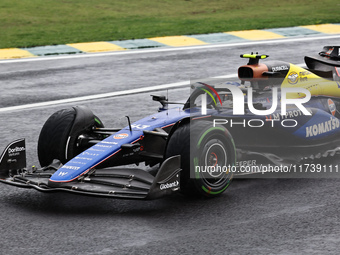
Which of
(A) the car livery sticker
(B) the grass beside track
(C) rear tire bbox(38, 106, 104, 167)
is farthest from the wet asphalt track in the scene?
(B) the grass beside track

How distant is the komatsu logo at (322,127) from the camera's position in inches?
310

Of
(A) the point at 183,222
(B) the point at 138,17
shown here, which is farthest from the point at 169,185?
(B) the point at 138,17

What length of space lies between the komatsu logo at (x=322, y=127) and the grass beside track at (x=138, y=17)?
1003 cm

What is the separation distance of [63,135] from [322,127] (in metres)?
2.82

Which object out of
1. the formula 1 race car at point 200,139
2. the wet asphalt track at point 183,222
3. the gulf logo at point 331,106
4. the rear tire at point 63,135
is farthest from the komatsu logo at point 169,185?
the gulf logo at point 331,106

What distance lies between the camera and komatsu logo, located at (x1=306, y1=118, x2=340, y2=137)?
25.8ft

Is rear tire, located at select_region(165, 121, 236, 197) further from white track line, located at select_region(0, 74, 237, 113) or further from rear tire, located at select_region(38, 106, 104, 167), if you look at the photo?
white track line, located at select_region(0, 74, 237, 113)

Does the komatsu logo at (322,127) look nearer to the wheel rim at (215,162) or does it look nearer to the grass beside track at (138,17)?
the wheel rim at (215,162)

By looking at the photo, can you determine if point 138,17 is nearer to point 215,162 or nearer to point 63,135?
point 63,135

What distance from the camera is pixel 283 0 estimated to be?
24.9m

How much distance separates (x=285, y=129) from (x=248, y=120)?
0.44 m

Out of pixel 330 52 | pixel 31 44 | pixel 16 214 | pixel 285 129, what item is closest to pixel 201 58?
pixel 31 44

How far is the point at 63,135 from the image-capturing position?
296 inches

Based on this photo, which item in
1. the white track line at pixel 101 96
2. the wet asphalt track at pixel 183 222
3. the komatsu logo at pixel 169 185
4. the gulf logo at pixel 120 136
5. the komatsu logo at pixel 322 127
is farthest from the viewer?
the white track line at pixel 101 96
